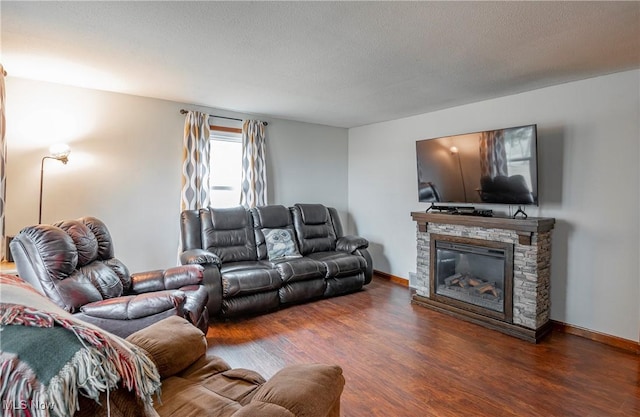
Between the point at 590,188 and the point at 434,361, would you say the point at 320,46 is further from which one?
the point at 590,188

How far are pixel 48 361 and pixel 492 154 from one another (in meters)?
3.67

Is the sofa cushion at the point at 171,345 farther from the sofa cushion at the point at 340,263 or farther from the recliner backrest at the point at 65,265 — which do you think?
the sofa cushion at the point at 340,263

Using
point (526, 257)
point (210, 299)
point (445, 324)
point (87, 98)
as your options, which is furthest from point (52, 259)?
point (526, 257)

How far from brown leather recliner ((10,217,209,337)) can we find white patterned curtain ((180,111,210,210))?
5.25 ft

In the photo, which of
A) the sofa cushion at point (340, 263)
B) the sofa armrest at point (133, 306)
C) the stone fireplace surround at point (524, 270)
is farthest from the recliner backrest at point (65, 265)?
the stone fireplace surround at point (524, 270)

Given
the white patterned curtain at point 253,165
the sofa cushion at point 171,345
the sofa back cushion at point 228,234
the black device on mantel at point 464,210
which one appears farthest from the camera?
the white patterned curtain at point 253,165

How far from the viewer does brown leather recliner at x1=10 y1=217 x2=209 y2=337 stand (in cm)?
201

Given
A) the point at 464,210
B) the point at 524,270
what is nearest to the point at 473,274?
the point at 524,270

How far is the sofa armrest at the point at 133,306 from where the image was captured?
2041 mm

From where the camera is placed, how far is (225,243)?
404 cm

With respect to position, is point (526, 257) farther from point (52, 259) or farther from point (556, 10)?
point (52, 259)

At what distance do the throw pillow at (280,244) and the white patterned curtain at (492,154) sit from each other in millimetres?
2455

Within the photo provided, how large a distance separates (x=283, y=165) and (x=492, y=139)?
9.72 feet

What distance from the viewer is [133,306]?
6.92 feet
